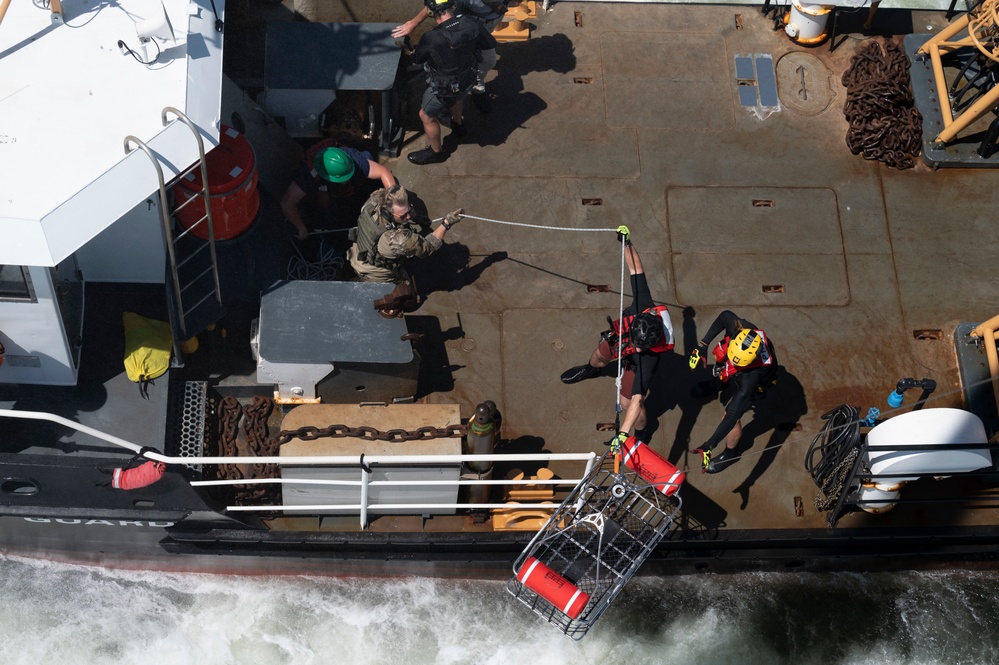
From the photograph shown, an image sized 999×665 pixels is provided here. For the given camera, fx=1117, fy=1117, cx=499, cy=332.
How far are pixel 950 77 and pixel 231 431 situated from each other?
6142mm

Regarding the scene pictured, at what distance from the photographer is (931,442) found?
22.3 ft

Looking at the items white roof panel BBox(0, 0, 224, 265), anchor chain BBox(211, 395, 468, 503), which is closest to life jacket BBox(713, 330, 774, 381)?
anchor chain BBox(211, 395, 468, 503)

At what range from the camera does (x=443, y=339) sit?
→ 7.68m

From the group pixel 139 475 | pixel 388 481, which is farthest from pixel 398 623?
pixel 139 475

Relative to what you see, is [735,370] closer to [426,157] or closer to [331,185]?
[426,157]

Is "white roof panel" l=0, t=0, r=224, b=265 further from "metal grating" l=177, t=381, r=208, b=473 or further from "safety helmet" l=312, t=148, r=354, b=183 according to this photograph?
"metal grating" l=177, t=381, r=208, b=473

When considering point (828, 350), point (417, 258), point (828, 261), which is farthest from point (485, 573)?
point (828, 261)

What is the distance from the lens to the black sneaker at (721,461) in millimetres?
7282

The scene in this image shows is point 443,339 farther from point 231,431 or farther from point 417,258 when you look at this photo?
point 231,431

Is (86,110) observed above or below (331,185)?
Result: above

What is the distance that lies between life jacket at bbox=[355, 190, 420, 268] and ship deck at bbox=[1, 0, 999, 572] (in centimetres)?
58

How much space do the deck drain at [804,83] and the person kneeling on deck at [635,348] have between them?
2.20 meters

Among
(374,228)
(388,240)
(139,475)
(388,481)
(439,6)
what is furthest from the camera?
(439,6)

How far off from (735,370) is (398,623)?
2.86 meters
